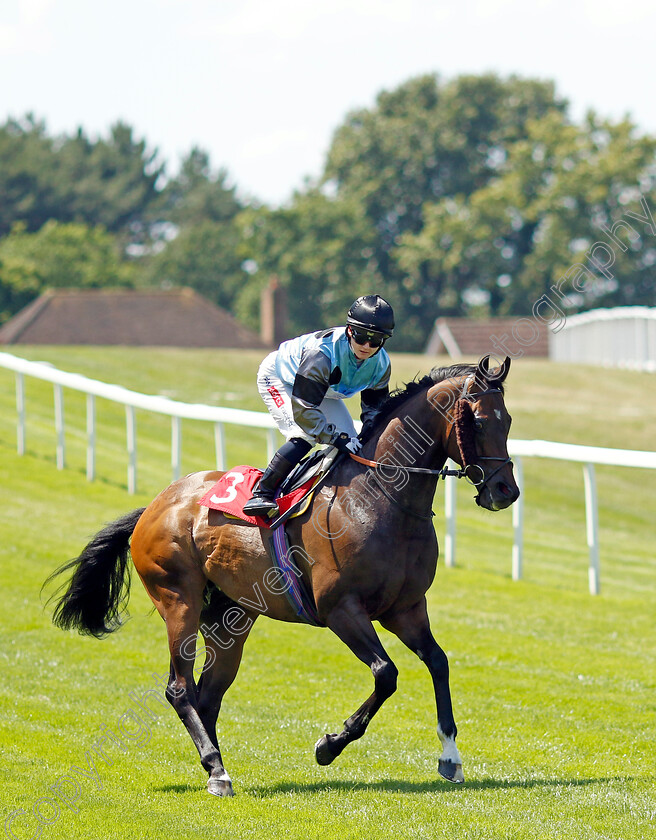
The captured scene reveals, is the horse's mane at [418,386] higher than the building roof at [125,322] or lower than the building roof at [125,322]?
higher

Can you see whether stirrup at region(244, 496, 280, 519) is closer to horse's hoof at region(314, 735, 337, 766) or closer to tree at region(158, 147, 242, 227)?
horse's hoof at region(314, 735, 337, 766)

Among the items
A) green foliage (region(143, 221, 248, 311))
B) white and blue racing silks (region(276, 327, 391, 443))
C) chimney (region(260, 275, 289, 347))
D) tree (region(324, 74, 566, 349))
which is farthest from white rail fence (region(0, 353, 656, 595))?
green foliage (region(143, 221, 248, 311))

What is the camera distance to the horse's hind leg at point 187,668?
16.6ft

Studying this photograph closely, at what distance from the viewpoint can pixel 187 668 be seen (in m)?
5.40

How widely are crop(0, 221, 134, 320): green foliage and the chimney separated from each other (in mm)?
14287

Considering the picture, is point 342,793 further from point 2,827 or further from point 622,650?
point 622,650

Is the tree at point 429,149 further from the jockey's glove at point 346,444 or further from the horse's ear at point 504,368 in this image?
the horse's ear at point 504,368

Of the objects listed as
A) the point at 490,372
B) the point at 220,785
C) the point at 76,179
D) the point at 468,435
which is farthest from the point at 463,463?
the point at 76,179

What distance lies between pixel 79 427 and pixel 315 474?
1415cm

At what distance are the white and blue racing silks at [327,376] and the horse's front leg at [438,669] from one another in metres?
0.91

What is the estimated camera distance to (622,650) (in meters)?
8.22

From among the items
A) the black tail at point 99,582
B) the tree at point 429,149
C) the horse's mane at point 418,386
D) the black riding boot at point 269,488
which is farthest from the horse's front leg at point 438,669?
the tree at point 429,149

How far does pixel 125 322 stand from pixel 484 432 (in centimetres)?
4364

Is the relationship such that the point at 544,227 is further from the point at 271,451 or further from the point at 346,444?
the point at 346,444
